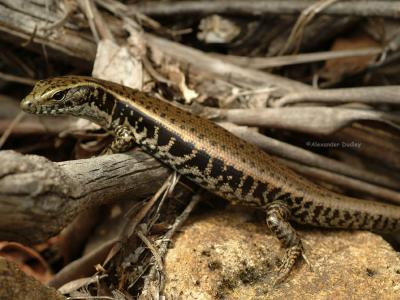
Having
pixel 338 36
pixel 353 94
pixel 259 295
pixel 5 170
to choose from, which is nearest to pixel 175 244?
pixel 259 295

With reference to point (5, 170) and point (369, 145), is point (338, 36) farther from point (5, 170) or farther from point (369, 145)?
point (5, 170)

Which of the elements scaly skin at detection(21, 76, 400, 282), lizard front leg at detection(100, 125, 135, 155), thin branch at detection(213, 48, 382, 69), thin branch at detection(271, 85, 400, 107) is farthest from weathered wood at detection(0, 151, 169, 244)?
thin branch at detection(213, 48, 382, 69)

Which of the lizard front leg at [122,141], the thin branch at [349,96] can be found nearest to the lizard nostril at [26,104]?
the lizard front leg at [122,141]

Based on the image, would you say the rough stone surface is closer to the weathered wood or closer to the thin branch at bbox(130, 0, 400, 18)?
the weathered wood

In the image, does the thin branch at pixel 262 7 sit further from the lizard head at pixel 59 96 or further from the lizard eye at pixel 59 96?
the lizard eye at pixel 59 96

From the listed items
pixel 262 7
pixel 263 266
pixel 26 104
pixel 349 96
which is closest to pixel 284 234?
pixel 263 266

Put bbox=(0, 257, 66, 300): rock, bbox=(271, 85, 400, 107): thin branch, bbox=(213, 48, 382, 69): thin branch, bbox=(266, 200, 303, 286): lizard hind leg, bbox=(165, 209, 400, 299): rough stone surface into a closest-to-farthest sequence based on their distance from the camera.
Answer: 1. bbox=(0, 257, 66, 300): rock
2. bbox=(165, 209, 400, 299): rough stone surface
3. bbox=(266, 200, 303, 286): lizard hind leg
4. bbox=(271, 85, 400, 107): thin branch
5. bbox=(213, 48, 382, 69): thin branch
